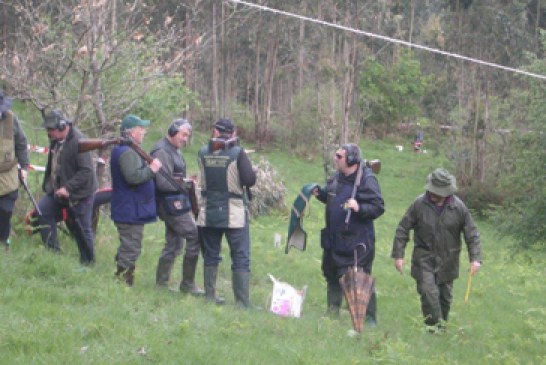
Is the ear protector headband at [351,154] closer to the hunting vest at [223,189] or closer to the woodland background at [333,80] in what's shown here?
the hunting vest at [223,189]

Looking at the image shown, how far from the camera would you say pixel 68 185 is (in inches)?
332

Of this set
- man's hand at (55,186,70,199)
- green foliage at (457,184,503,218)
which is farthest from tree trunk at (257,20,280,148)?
man's hand at (55,186,70,199)

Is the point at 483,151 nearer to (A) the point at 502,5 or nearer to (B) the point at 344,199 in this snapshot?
(A) the point at 502,5

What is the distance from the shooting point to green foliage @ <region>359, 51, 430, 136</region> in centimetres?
4878

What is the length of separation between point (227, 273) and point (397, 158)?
1389 inches

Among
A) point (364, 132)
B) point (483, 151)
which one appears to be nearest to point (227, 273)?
point (483, 151)

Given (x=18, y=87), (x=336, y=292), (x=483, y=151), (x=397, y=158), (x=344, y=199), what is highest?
(x=18, y=87)

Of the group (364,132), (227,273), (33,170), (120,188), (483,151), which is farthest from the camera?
(364,132)

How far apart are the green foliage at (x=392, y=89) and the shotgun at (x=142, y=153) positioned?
3940 centimetres

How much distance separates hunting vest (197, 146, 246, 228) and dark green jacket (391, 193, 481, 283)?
1.78 metres

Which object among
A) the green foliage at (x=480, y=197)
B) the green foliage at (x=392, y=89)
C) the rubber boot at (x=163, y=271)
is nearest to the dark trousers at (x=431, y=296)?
the rubber boot at (x=163, y=271)

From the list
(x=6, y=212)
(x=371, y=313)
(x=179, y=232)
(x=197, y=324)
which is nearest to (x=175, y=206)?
(x=179, y=232)

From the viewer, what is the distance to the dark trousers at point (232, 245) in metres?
8.27

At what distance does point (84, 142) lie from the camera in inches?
326
